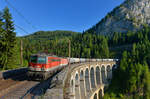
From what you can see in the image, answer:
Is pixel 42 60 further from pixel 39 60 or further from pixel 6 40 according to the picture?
pixel 6 40

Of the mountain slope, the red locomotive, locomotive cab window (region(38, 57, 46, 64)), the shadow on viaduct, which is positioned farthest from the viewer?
the mountain slope

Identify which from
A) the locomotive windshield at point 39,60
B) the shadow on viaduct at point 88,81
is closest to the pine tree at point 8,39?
the locomotive windshield at point 39,60

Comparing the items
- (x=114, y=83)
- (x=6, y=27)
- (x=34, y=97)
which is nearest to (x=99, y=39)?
(x=114, y=83)

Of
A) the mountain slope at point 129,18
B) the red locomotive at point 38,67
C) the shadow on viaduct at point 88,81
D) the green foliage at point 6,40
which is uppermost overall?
the mountain slope at point 129,18

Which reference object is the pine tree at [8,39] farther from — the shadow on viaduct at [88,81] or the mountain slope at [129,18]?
the mountain slope at [129,18]

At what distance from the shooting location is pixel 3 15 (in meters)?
21.3

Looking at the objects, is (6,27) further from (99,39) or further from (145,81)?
(99,39)

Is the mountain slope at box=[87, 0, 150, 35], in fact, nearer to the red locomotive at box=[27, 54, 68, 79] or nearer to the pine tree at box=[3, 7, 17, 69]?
the pine tree at box=[3, 7, 17, 69]

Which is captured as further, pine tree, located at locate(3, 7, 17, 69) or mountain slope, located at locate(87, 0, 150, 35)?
mountain slope, located at locate(87, 0, 150, 35)

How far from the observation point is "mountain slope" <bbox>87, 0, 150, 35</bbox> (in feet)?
471

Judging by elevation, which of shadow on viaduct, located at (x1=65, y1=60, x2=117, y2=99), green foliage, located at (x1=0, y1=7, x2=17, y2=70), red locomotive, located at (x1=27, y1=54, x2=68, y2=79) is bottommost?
shadow on viaduct, located at (x1=65, y1=60, x2=117, y2=99)

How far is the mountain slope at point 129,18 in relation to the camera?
14350cm

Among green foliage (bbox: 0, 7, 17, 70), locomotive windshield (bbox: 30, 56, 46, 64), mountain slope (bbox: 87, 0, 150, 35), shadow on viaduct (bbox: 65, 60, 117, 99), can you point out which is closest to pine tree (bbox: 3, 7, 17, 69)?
green foliage (bbox: 0, 7, 17, 70)

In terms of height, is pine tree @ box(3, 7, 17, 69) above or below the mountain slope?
below
